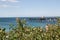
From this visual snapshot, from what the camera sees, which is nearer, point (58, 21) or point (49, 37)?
point (49, 37)

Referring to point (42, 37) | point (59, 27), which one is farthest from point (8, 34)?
point (59, 27)

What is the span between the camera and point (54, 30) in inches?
145

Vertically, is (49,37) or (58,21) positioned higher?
(58,21)

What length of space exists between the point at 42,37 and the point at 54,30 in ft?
0.90

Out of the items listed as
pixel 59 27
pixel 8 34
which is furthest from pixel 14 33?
pixel 59 27

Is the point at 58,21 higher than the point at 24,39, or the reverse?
the point at 58,21

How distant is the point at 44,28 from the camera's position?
3.72 metres

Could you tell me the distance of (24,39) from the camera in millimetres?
3570

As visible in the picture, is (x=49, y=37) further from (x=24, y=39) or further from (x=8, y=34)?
(x=8, y=34)

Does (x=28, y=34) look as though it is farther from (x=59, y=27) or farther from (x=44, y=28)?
(x=59, y=27)

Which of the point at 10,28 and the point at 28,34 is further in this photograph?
the point at 10,28

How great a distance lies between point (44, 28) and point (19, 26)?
1.41ft

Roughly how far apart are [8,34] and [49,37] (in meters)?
0.72

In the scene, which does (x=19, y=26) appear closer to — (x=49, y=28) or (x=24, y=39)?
(x=24, y=39)
